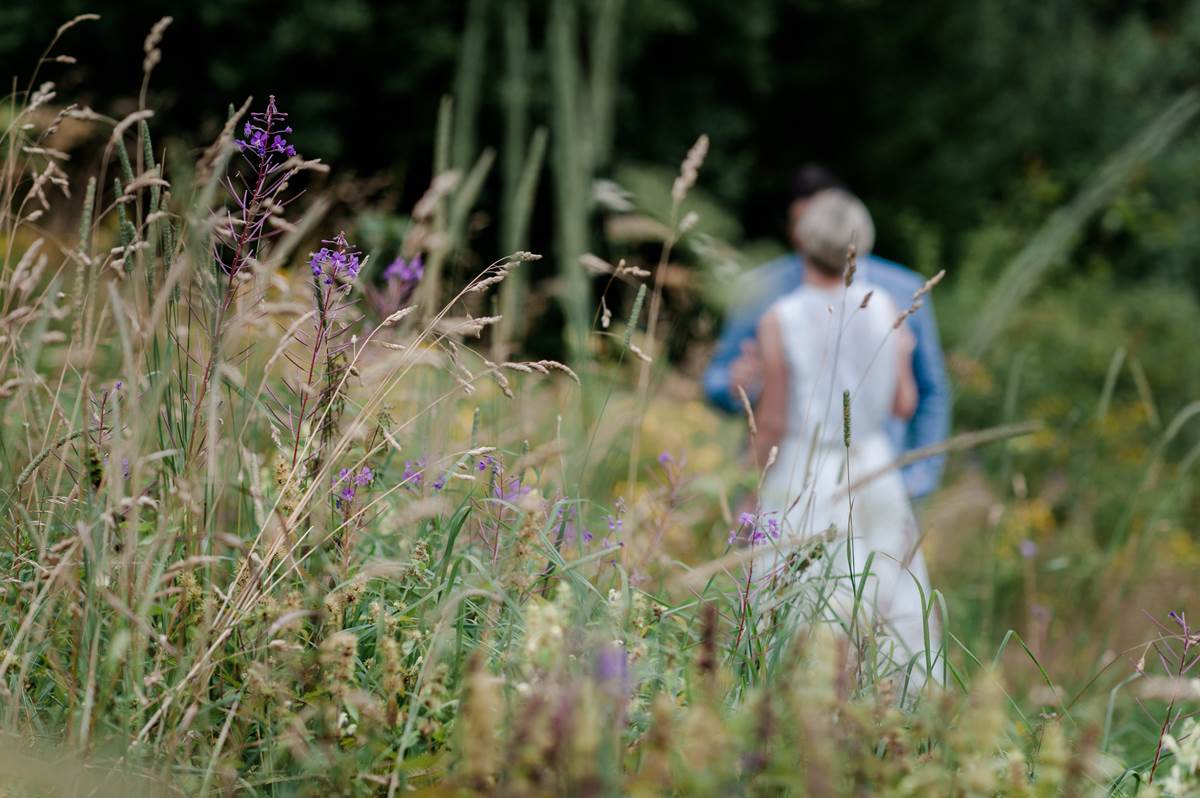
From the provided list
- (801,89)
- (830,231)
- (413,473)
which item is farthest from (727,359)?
(801,89)

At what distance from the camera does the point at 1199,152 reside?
13461 mm

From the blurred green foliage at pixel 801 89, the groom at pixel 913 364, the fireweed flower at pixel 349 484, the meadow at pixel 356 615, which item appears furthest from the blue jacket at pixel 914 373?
the blurred green foliage at pixel 801 89

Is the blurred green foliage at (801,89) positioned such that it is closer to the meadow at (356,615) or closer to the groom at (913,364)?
the groom at (913,364)

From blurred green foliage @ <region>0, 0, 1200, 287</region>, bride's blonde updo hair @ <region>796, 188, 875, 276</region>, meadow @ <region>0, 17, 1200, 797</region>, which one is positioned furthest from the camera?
blurred green foliage @ <region>0, 0, 1200, 287</region>

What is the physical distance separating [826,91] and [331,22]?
6707 mm

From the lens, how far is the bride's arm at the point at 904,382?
153 inches

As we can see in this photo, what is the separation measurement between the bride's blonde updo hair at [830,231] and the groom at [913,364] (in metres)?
0.34

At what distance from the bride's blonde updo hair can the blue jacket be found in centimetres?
41

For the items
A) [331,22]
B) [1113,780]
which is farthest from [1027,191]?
[1113,780]

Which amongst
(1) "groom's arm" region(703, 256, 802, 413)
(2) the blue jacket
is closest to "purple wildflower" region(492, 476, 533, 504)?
(1) "groom's arm" region(703, 256, 802, 413)

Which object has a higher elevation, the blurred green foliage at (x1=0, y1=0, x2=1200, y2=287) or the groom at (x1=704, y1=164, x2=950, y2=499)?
the blurred green foliage at (x1=0, y1=0, x2=1200, y2=287)

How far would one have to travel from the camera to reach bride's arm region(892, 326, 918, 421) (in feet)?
12.8

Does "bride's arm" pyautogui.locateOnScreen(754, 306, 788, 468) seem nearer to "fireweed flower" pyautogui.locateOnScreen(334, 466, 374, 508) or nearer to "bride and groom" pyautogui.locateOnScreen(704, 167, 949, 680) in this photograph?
"bride and groom" pyautogui.locateOnScreen(704, 167, 949, 680)

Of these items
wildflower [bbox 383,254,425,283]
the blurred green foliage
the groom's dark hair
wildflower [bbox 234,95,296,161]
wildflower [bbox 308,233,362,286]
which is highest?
the blurred green foliage
